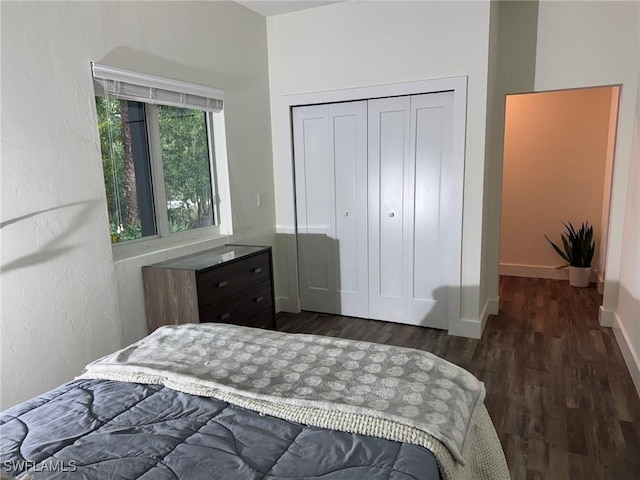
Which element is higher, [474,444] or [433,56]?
[433,56]

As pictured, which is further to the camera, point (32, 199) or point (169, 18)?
point (169, 18)

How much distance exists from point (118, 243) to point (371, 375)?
190cm

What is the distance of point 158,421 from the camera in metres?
1.32

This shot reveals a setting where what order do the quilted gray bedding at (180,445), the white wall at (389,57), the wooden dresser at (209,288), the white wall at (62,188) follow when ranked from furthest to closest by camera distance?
the white wall at (389,57) < the wooden dresser at (209,288) < the white wall at (62,188) < the quilted gray bedding at (180,445)

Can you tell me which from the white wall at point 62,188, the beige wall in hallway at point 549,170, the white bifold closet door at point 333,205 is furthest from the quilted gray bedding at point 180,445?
the beige wall in hallway at point 549,170

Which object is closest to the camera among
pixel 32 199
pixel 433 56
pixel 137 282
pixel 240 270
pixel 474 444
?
pixel 474 444

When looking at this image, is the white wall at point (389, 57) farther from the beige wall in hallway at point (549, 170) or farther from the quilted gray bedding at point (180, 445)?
the quilted gray bedding at point (180, 445)

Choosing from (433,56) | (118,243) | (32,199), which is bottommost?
(118,243)

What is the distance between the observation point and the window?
102 inches

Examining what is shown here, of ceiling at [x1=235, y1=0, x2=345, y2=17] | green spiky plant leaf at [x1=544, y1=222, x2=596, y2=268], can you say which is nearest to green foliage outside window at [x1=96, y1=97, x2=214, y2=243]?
ceiling at [x1=235, y1=0, x2=345, y2=17]

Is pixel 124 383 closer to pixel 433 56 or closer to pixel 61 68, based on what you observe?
pixel 61 68

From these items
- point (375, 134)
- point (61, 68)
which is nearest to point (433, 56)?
point (375, 134)

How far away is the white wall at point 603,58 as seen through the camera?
3.22 meters

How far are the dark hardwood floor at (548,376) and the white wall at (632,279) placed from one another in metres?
0.11
